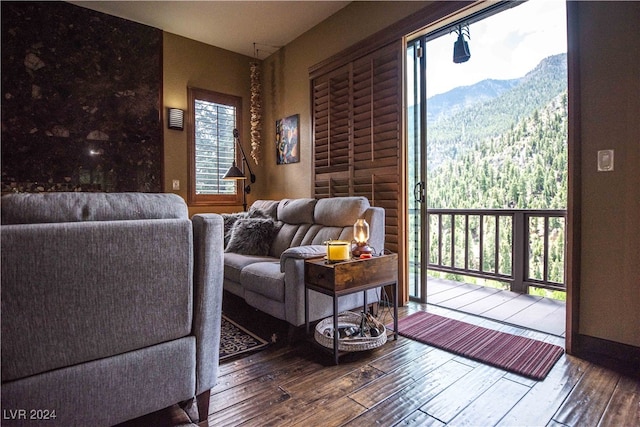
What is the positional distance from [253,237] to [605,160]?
2.60 m

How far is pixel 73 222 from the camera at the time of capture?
1.14 m

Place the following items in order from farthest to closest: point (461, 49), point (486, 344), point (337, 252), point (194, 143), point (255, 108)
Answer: point (255, 108)
point (194, 143)
point (461, 49)
point (486, 344)
point (337, 252)

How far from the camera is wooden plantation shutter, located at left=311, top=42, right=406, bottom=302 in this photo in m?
3.01

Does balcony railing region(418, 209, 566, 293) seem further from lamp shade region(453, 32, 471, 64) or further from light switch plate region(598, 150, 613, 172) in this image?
lamp shade region(453, 32, 471, 64)

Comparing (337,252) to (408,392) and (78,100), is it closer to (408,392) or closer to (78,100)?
(408,392)

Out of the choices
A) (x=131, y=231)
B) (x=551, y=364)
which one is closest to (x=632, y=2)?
Answer: (x=551, y=364)

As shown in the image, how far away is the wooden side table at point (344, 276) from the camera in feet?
6.28

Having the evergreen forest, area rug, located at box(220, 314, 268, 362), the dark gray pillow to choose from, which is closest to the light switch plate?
the evergreen forest

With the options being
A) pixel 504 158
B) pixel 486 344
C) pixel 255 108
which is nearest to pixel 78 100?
pixel 255 108

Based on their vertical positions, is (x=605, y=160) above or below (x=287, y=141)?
below

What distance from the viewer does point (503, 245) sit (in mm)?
3738

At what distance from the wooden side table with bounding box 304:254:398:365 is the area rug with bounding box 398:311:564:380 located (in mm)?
280

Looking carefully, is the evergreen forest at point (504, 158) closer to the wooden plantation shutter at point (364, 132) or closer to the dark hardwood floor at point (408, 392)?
the wooden plantation shutter at point (364, 132)

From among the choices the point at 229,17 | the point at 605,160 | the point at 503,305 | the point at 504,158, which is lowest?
the point at 503,305
